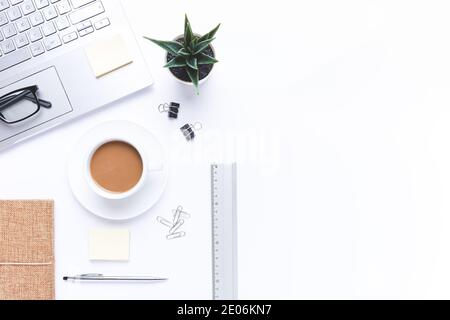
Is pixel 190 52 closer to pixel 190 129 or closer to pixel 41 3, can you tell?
pixel 190 129

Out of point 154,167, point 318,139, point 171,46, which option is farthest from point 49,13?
point 318,139

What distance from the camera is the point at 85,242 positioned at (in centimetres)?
96

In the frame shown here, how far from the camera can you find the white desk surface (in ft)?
3.08

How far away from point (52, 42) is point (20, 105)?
0.14 meters

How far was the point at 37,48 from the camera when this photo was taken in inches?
35.9

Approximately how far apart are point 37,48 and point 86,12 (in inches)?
4.7

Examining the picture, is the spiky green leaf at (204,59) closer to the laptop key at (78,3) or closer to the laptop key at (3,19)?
the laptop key at (78,3)

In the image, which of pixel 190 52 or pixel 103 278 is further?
pixel 103 278

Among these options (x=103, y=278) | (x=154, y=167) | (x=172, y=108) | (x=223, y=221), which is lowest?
(x=103, y=278)

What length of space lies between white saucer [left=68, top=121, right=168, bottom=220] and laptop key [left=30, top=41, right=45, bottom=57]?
0.18m

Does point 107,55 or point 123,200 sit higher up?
point 107,55

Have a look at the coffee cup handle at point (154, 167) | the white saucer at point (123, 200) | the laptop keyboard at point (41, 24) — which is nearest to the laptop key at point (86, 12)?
the laptop keyboard at point (41, 24)
